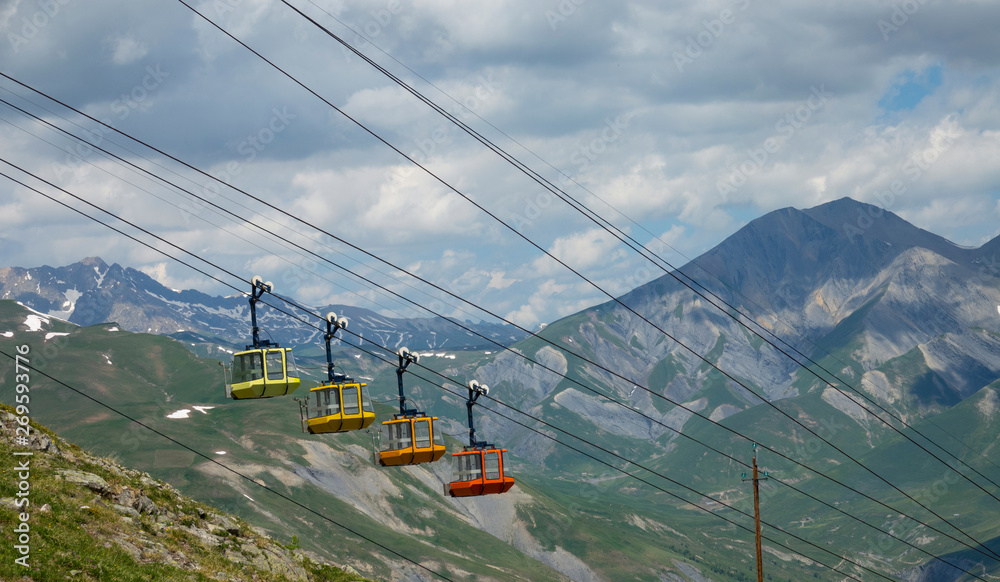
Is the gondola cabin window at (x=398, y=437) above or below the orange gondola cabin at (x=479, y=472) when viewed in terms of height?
above

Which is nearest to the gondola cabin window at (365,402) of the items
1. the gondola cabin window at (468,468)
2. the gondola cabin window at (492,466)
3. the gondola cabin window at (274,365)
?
the gondola cabin window at (274,365)

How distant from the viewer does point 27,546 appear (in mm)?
31281

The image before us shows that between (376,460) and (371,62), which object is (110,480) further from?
(371,62)

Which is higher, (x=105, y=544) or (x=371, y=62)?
(x=371, y=62)

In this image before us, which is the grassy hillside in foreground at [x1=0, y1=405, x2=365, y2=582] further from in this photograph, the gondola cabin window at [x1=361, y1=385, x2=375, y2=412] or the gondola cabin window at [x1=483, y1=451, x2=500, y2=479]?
the gondola cabin window at [x1=483, y1=451, x2=500, y2=479]

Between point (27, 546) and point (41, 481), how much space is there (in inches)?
315

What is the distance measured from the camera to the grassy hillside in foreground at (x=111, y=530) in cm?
3222

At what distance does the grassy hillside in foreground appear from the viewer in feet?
106

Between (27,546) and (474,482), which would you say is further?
(474,482)

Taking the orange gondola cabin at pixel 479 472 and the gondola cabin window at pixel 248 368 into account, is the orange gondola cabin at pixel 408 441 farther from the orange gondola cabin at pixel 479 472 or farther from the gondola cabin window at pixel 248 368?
the gondola cabin window at pixel 248 368

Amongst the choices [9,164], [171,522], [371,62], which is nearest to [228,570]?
[171,522]

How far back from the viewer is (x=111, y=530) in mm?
37250

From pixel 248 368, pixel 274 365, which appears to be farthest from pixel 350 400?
pixel 248 368

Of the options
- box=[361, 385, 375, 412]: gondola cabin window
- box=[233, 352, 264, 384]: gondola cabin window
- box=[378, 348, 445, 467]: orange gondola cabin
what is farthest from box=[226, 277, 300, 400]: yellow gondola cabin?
box=[378, 348, 445, 467]: orange gondola cabin
